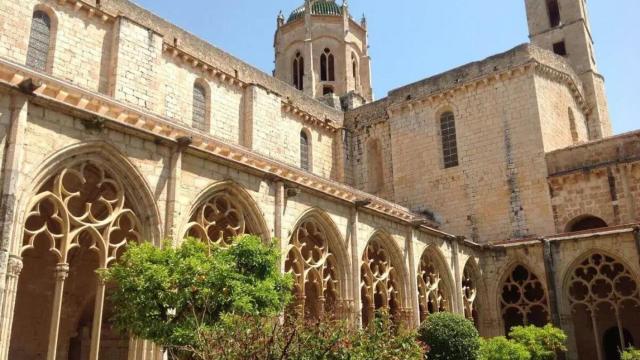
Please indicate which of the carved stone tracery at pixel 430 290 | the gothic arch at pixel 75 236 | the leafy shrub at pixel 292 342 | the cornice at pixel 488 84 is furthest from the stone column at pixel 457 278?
the leafy shrub at pixel 292 342

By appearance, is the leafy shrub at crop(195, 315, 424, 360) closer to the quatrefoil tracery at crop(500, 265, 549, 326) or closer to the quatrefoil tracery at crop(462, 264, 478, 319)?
the quatrefoil tracery at crop(462, 264, 478, 319)

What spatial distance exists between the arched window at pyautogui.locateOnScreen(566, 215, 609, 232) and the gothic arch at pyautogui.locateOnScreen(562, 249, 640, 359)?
1.85 m

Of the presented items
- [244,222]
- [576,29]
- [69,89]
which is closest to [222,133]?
[244,222]

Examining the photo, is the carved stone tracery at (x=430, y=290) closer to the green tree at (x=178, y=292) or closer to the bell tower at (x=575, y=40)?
the green tree at (x=178, y=292)

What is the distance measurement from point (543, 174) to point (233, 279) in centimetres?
1472

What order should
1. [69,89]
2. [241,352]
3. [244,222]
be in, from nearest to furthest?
[241,352], [69,89], [244,222]

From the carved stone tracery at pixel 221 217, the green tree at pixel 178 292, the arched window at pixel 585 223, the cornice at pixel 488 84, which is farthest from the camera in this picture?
the cornice at pixel 488 84

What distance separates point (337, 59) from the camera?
31297mm

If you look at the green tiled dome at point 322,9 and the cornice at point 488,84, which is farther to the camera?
the green tiled dome at point 322,9

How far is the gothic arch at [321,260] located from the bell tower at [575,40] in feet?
55.3

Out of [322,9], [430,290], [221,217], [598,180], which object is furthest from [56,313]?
[322,9]

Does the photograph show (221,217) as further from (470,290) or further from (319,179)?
(470,290)

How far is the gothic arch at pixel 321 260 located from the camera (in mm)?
12695

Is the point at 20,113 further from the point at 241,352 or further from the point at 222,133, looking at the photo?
the point at 222,133
